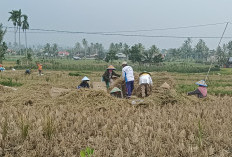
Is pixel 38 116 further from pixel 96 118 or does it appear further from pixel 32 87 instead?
pixel 32 87

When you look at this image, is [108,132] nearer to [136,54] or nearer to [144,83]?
[144,83]

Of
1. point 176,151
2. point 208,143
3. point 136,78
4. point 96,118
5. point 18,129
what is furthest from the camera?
point 136,78

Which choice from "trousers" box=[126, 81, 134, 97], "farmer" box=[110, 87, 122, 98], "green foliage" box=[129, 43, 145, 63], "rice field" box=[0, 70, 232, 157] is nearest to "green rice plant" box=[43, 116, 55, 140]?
"rice field" box=[0, 70, 232, 157]

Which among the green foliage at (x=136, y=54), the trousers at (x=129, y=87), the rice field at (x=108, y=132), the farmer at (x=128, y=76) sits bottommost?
the rice field at (x=108, y=132)

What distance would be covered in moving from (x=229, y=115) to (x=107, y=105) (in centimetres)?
319

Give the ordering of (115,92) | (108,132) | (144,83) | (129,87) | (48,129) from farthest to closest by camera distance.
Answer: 1. (129,87)
2. (115,92)
3. (144,83)
4. (108,132)
5. (48,129)

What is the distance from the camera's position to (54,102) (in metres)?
6.55

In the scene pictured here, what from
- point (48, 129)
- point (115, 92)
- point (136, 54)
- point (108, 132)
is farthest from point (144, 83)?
point (136, 54)

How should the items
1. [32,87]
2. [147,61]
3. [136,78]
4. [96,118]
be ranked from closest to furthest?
[96,118] → [32,87] → [136,78] → [147,61]

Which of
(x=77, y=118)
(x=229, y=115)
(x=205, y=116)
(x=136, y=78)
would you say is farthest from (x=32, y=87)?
(x=229, y=115)

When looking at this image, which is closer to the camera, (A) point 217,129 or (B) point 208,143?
(B) point 208,143

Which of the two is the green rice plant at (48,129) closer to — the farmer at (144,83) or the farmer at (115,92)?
the farmer at (115,92)

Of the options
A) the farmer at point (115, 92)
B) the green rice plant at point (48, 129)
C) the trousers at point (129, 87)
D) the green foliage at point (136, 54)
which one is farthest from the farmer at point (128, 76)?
the green foliage at point (136, 54)

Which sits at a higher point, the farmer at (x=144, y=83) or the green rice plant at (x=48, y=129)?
the farmer at (x=144, y=83)
